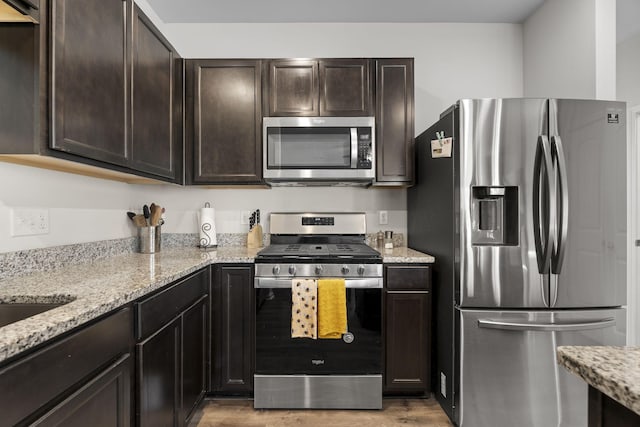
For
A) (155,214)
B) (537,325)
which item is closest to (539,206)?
(537,325)

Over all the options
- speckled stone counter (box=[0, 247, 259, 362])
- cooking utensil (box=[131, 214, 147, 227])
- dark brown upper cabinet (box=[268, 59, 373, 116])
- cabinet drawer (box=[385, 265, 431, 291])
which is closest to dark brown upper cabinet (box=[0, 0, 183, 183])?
cooking utensil (box=[131, 214, 147, 227])

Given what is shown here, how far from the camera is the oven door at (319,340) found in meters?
2.08

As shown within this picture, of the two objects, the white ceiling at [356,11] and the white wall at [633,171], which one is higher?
the white ceiling at [356,11]

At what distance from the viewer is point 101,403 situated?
106 cm

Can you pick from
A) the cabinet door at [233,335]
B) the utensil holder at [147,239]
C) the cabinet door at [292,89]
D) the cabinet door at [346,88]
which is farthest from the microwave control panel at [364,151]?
the utensil holder at [147,239]

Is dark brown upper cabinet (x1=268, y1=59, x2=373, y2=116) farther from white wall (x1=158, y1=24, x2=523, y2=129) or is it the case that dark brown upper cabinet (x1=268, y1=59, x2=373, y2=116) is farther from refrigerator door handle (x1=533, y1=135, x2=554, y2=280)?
refrigerator door handle (x1=533, y1=135, x2=554, y2=280)

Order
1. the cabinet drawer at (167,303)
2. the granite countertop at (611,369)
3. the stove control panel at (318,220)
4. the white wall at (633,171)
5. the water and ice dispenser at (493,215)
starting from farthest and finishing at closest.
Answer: the white wall at (633,171), the stove control panel at (318,220), the water and ice dispenser at (493,215), the cabinet drawer at (167,303), the granite countertop at (611,369)

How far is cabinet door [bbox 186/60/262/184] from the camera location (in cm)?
241

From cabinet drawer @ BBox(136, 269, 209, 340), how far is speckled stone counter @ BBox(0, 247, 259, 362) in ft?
0.16

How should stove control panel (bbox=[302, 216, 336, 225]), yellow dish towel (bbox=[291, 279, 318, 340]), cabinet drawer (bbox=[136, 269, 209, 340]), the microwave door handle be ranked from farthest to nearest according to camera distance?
1. stove control panel (bbox=[302, 216, 336, 225])
2. the microwave door handle
3. yellow dish towel (bbox=[291, 279, 318, 340])
4. cabinet drawer (bbox=[136, 269, 209, 340])

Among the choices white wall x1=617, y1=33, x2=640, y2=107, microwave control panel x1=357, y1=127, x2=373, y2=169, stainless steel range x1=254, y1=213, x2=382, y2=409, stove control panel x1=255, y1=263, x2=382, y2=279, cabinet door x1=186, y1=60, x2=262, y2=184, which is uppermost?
white wall x1=617, y1=33, x2=640, y2=107

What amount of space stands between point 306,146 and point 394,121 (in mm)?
652

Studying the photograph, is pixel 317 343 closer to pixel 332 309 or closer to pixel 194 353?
pixel 332 309

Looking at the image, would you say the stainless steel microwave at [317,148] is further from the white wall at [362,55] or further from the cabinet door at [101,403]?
the cabinet door at [101,403]
